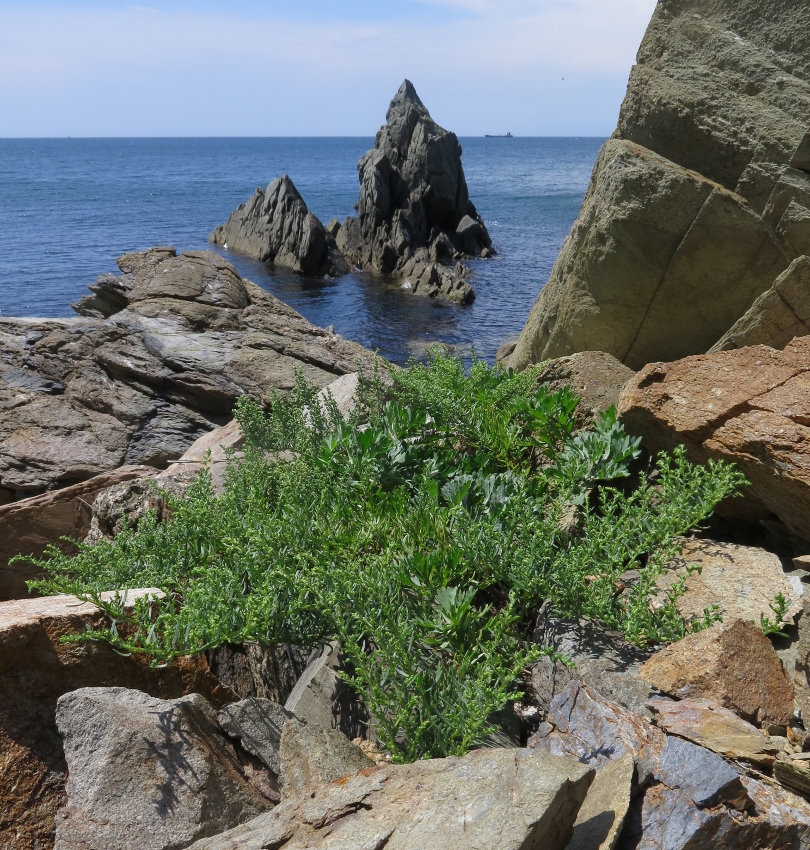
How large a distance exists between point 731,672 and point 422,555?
132 centimetres

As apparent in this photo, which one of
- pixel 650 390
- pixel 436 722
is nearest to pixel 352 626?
pixel 436 722

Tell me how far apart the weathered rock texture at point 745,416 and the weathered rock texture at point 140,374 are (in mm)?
5500

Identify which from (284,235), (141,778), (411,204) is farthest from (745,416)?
(411,204)

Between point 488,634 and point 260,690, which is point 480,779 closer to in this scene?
point 488,634

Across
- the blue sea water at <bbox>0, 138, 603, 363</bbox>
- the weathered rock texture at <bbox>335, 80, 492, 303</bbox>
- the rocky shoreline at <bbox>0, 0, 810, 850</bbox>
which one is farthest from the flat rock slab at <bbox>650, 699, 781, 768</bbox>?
the weathered rock texture at <bbox>335, 80, 492, 303</bbox>

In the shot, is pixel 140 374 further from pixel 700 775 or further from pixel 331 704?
pixel 700 775

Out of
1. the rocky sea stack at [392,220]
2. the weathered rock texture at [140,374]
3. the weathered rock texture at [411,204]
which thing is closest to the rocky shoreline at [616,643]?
the weathered rock texture at [140,374]

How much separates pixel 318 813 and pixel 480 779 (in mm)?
519

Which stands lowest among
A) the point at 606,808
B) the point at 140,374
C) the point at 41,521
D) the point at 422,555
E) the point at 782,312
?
the point at 41,521

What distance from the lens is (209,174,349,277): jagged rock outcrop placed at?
119 ft

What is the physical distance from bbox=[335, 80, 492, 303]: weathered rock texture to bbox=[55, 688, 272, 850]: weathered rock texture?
31400mm

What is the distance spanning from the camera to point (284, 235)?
37875mm

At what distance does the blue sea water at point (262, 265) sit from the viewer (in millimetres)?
26688

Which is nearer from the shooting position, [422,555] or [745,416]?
[422,555]
